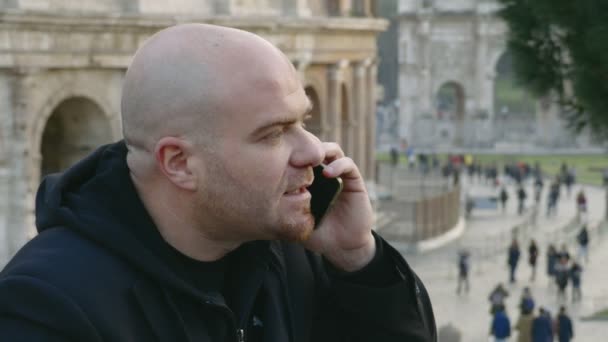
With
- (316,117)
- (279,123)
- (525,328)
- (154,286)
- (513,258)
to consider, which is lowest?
(513,258)

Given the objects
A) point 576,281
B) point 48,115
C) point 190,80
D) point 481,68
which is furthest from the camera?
point 481,68

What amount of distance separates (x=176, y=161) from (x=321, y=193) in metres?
0.47

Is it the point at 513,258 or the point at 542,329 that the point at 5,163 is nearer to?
the point at 542,329

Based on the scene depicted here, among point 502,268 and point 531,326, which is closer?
point 531,326

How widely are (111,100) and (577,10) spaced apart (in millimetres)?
8918

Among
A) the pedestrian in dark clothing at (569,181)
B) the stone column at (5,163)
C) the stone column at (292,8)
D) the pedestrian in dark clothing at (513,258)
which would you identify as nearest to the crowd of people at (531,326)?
the pedestrian in dark clothing at (513,258)

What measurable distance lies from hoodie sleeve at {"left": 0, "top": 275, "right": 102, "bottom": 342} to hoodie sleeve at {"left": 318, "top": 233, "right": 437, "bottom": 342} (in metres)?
0.80

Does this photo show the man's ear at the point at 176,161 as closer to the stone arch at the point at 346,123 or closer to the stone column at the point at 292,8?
the stone column at the point at 292,8

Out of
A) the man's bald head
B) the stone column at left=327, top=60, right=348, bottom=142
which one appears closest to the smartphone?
the man's bald head

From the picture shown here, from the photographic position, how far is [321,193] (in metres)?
3.00

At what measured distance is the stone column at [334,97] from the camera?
3025cm

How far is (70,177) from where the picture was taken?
112 inches

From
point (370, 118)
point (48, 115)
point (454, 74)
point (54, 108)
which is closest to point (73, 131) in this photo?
point (54, 108)

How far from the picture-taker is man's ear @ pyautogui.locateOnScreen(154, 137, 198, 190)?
2635 mm
